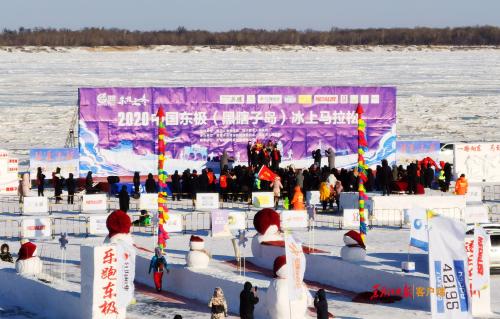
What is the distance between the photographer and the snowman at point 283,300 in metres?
19.4

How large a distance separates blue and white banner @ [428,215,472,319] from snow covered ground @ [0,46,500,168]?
101 ft

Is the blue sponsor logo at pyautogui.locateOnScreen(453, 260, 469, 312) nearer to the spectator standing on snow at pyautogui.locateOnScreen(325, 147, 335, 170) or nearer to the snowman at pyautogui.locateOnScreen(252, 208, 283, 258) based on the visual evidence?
the snowman at pyautogui.locateOnScreen(252, 208, 283, 258)

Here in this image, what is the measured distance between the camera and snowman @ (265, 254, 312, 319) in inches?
763

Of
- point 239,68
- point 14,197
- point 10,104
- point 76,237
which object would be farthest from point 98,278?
point 239,68

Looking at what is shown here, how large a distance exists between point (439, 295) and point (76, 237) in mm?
14057

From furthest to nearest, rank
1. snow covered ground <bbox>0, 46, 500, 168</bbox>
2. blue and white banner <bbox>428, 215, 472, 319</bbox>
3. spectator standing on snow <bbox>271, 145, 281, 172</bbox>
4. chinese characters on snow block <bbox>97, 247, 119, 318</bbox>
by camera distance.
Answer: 1. snow covered ground <bbox>0, 46, 500, 168</bbox>
2. spectator standing on snow <bbox>271, 145, 281, 172</bbox>
3. chinese characters on snow block <bbox>97, 247, 119, 318</bbox>
4. blue and white banner <bbox>428, 215, 472, 319</bbox>

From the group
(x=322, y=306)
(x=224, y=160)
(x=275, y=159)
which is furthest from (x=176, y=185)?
(x=322, y=306)

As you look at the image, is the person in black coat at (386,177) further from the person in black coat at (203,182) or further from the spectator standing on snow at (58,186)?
the spectator standing on snow at (58,186)

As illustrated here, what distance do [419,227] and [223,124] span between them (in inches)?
736

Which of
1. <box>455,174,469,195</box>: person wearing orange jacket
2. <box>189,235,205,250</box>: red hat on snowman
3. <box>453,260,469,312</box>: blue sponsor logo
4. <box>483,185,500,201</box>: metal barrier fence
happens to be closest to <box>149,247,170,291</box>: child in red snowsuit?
<box>189,235,205,250</box>: red hat on snowman

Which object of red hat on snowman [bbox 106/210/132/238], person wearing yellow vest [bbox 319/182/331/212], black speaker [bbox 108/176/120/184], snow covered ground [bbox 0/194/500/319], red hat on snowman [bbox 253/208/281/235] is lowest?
snow covered ground [bbox 0/194/500/319]

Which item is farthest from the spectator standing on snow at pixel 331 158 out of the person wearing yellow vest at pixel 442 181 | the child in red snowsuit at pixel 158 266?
the child in red snowsuit at pixel 158 266

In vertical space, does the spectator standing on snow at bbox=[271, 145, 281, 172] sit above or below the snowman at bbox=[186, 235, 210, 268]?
above

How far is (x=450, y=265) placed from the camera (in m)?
18.8
